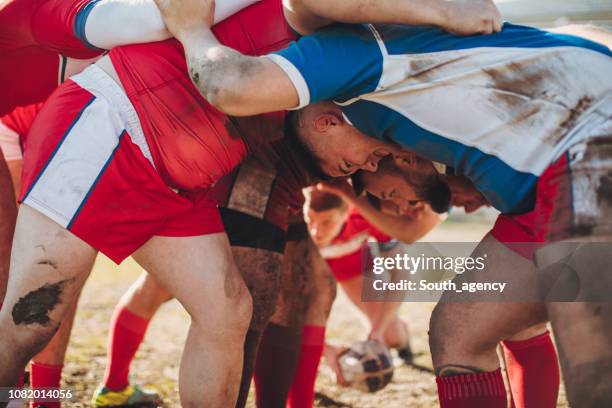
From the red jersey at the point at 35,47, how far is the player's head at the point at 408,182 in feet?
3.75

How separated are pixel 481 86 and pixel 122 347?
2.09m

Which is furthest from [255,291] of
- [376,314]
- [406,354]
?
[406,354]

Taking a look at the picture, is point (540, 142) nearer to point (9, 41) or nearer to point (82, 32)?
point (82, 32)

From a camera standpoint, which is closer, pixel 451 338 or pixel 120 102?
pixel 451 338

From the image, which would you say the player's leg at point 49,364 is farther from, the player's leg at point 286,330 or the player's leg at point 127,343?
the player's leg at point 286,330

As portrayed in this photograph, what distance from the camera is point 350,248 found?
4.55 meters

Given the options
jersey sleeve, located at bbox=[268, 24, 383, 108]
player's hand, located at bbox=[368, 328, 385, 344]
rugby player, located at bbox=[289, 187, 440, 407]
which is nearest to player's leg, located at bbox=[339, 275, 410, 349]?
rugby player, located at bbox=[289, 187, 440, 407]

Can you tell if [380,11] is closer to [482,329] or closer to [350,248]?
[482,329]

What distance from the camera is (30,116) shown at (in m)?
2.98

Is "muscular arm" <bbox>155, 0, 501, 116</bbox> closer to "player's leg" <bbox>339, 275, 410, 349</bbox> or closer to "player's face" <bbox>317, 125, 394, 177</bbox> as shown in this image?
"player's face" <bbox>317, 125, 394, 177</bbox>

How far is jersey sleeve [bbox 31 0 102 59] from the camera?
244 cm

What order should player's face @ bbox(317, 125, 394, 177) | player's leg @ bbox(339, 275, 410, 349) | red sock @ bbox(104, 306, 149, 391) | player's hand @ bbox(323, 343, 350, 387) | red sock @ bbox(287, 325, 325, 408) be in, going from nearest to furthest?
player's face @ bbox(317, 125, 394, 177)
red sock @ bbox(287, 325, 325, 408)
red sock @ bbox(104, 306, 149, 391)
player's hand @ bbox(323, 343, 350, 387)
player's leg @ bbox(339, 275, 410, 349)

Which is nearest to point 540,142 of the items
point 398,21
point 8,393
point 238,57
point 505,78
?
point 505,78

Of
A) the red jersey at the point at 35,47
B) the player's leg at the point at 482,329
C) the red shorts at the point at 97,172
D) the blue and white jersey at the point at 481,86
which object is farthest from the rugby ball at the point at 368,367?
the red jersey at the point at 35,47
